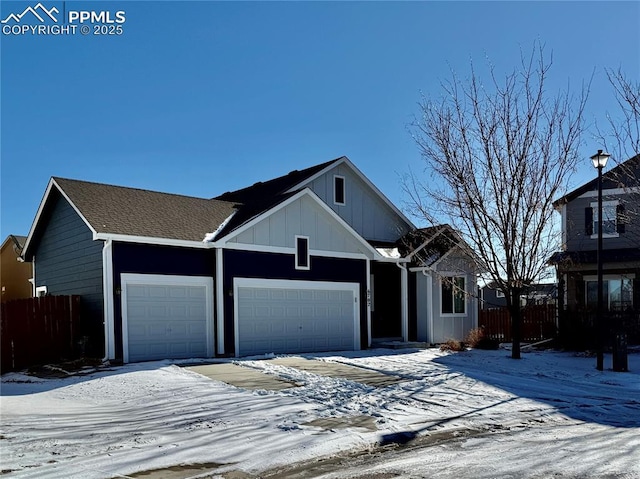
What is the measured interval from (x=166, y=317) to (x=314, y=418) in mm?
7571

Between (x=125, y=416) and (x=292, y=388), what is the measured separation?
3.34 meters

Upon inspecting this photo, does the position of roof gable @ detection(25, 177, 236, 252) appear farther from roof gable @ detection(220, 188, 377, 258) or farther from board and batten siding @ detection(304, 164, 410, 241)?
board and batten siding @ detection(304, 164, 410, 241)

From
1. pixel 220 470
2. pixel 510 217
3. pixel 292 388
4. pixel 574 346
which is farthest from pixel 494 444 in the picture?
pixel 574 346

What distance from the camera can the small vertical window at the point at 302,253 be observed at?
18.0 meters

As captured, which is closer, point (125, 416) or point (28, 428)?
point (28, 428)

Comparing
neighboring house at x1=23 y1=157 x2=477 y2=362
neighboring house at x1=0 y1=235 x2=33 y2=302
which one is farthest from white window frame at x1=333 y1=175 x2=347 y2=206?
neighboring house at x1=0 y1=235 x2=33 y2=302

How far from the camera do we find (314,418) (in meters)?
8.91

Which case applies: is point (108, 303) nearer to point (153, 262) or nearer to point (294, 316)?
point (153, 262)

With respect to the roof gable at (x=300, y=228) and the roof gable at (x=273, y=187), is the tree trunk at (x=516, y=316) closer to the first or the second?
the roof gable at (x=300, y=228)

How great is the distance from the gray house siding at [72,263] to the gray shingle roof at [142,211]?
1.87ft

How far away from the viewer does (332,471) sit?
6.39 meters

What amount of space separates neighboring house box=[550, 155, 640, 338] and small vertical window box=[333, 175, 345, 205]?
26.7 ft

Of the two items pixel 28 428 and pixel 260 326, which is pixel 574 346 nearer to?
pixel 260 326

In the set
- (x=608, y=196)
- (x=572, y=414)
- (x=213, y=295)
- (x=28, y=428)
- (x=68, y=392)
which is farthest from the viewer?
(x=608, y=196)
